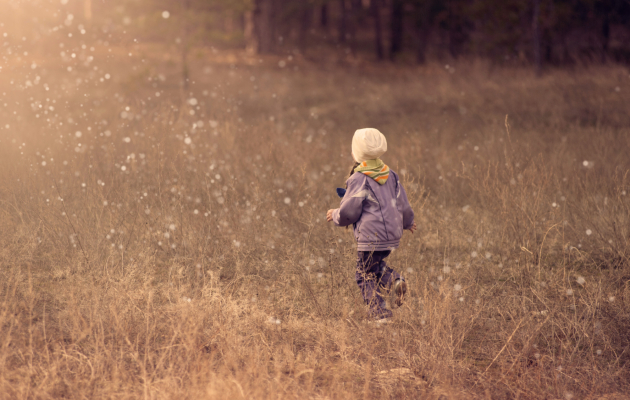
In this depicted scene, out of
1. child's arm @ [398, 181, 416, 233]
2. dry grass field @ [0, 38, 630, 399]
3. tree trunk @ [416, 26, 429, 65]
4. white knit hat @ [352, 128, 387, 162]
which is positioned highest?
tree trunk @ [416, 26, 429, 65]

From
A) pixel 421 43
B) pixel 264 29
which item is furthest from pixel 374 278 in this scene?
Result: pixel 421 43

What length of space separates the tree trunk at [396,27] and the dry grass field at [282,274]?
20620 millimetres

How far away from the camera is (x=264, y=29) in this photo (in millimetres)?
26109

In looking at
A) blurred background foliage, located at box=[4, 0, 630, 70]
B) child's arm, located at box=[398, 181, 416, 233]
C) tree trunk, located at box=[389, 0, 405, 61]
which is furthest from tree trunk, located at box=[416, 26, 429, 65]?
child's arm, located at box=[398, 181, 416, 233]

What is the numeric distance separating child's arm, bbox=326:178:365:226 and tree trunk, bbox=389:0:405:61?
25.5m

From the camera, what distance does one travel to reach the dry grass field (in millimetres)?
2865

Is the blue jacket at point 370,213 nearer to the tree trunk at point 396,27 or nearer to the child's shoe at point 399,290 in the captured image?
the child's shoe at point 399,290

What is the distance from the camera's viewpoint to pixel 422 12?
26078mm

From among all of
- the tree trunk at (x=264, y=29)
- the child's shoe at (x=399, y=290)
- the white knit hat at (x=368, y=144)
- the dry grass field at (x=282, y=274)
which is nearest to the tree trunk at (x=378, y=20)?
the tree trunk at (x=264, y=29)

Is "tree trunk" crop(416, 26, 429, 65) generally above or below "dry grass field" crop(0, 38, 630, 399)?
above

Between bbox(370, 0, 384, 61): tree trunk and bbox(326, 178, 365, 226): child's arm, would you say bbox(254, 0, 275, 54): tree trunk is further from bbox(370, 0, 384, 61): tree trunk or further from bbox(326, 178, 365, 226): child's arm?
bbox(326, 178, 365, 226): child's arm

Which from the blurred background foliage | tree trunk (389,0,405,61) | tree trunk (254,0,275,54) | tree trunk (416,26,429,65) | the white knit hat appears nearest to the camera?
the white knit hat

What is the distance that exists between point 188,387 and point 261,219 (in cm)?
274

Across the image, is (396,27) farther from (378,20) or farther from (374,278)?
(374,278)
